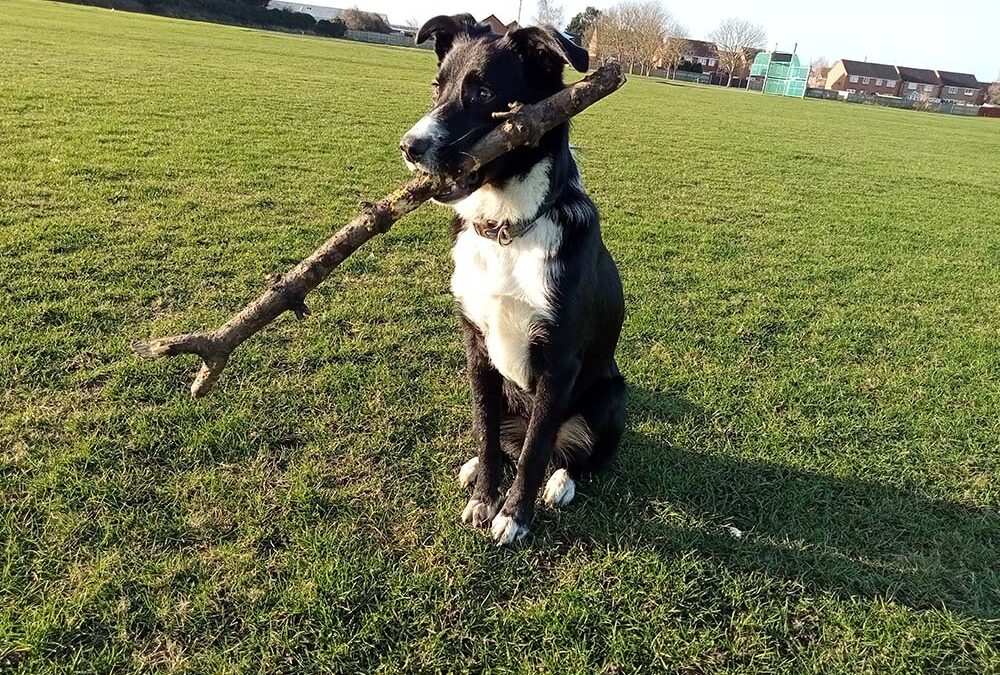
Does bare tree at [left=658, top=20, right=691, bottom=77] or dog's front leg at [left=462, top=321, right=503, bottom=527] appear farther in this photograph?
bare tree at [left=658, top=20, right=691, bottom=77]

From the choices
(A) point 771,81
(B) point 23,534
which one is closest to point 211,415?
(B) point 23,534

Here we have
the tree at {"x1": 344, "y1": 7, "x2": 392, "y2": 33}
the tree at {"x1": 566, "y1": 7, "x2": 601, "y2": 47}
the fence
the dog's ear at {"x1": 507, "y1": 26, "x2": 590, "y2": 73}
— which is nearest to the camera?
the dog's ear at {"x1": 507, "y1": 26, "x2": 590, "y2": 73}

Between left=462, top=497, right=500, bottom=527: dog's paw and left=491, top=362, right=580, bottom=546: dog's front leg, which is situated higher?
left=491, top=362, right=580, bottom=546: dog's front leg

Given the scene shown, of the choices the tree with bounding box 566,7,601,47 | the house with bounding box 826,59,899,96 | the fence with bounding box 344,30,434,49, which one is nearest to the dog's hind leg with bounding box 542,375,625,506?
the fence with bounding box 344,30,434,49

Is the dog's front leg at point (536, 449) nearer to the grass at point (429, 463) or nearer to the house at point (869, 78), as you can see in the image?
the grass at point (429, 463)

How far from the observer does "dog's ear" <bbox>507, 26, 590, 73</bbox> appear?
7.87ft

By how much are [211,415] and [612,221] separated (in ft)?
17.5

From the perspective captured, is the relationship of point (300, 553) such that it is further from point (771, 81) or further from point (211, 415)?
point (771, 81)

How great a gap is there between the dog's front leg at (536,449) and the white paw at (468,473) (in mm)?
293

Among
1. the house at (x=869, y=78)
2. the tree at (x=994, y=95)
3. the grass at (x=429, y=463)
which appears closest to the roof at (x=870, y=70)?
the house at (x=869, y=78)

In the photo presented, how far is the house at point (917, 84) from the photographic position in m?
101

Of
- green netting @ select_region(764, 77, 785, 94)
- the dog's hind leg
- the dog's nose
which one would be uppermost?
green netting @ select_region(764, 77, 785, 94)

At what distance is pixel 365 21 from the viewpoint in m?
70.4

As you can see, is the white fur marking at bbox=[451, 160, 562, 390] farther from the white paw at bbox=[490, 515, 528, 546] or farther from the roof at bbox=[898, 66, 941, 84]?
the roof at bbox=[898, 66, 941, 84]
